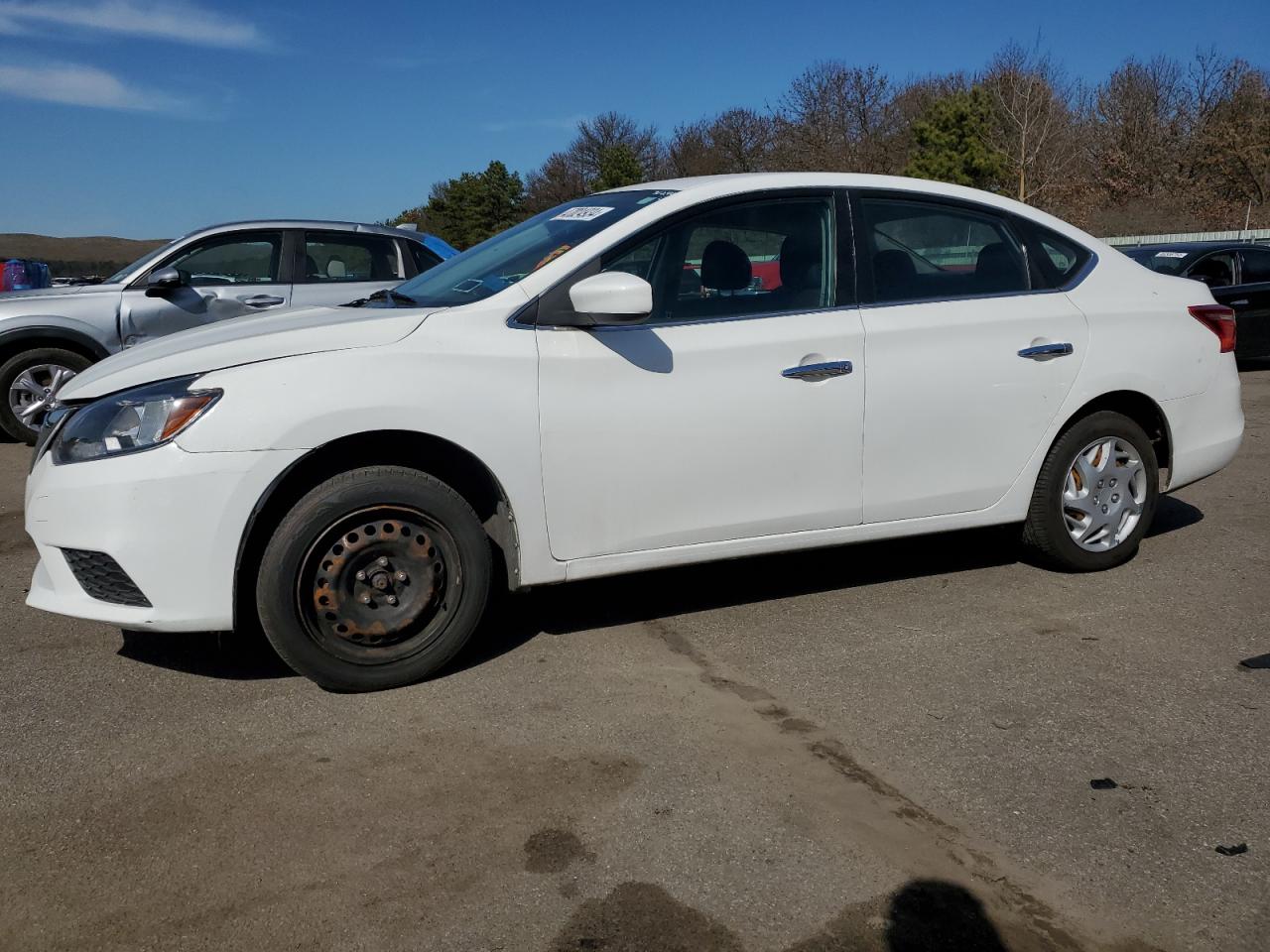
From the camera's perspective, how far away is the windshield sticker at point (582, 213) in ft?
14.5

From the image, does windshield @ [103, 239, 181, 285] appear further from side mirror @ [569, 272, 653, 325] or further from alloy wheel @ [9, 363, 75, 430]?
side mirror @ [569, 272, 653, 325]

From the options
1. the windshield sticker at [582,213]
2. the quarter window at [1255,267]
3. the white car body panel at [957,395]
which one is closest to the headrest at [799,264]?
the white car body panel at [957,395]

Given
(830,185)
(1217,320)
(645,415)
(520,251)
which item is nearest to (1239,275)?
(1217,320)

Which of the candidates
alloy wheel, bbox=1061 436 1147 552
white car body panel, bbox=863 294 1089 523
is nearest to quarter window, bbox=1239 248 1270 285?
alloy wheel, bbox=1061 436 1147 552

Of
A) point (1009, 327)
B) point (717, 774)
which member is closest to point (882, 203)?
point (1009, 327)

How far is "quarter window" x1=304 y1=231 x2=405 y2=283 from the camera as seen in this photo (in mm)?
9102

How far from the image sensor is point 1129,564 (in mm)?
5293

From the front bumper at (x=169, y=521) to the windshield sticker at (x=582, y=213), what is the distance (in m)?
1.57

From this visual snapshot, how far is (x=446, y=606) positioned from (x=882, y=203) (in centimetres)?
244

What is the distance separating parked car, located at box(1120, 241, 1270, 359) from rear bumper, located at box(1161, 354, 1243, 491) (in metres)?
8.05

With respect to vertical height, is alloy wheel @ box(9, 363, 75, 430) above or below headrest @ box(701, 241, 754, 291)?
below

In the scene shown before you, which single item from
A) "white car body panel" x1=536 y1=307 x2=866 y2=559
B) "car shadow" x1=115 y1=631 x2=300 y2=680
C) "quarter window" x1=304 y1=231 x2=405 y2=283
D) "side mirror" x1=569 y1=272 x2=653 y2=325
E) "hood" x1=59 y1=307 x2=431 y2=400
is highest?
"quarter window" x1=304 y1=231 x2=405 y2=283

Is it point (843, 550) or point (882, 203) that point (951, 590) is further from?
point (882, 203)

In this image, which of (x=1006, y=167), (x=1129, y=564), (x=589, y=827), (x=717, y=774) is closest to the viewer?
(x=589, y=827)
